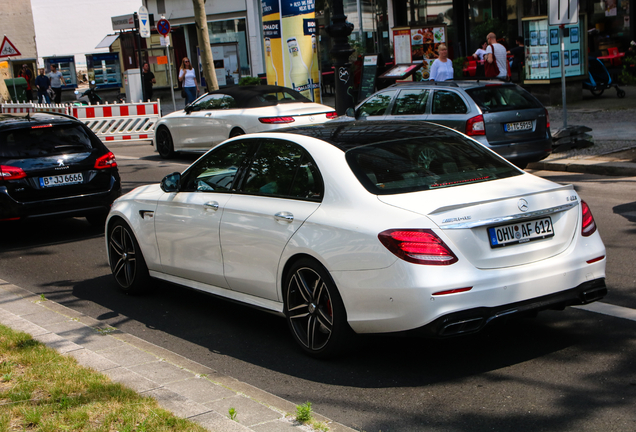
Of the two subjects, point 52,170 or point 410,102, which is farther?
point 410,102

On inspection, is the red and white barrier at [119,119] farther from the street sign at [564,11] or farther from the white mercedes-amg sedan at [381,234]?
the white mercedes-amg sedan at [381,234]

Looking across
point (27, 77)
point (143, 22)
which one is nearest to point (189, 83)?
point (143, 22)

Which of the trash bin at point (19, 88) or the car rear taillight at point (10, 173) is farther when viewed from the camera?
the trash bin at point (19, 88)

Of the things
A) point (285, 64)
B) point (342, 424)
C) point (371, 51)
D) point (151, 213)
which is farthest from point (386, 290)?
point (371, 51)

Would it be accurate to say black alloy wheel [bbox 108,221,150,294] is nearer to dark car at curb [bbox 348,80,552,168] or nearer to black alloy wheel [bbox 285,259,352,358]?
black alloy wheel [bbox 285,259,352,358]

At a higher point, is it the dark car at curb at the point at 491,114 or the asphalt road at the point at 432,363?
the dark car at curb at the point at 491,114

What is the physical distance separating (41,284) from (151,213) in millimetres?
1900

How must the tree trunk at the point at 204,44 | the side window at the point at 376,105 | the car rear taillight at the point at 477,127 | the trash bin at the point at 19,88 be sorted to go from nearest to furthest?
1. the car rear taillight at the point at 477,127
2. the side window at the point at 376,105
3. the tree trunk at the point at 204,44
4. the trash bin at the point at 19,88

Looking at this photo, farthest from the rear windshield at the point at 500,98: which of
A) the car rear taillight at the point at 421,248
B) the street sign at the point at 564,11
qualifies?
the car rear taillight at the point at 421,248

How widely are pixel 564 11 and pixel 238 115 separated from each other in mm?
6350

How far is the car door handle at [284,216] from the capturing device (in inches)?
200

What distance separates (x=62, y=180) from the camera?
9.49m

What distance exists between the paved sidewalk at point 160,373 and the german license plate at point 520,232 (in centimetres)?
145

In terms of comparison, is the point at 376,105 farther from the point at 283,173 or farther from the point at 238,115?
the point at 283,173
